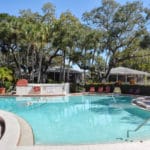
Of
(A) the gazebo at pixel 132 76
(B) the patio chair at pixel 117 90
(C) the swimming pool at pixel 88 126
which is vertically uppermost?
(A) the gazebo at pixel 132 76

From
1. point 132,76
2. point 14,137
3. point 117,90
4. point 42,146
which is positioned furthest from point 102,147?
point 132,76

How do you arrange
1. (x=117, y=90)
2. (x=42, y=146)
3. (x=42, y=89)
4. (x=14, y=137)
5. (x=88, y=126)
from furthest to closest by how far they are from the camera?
(x=117, y=90) → (x=42, y=89) → (x=88, y=126) → (x=14, y=137) → (x=42, y=146)

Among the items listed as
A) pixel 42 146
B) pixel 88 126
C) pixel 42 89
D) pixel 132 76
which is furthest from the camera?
pixel 132 76

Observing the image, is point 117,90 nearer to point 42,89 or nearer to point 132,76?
point 42,89

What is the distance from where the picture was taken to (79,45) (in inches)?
1321

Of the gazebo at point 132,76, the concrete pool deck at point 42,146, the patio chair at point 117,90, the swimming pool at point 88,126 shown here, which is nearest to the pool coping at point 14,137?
the concrete pool deck at point 42,146

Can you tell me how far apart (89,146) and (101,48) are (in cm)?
2779

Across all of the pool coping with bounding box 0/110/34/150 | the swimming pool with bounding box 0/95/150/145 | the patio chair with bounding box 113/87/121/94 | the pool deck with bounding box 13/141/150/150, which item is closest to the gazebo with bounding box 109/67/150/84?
the patio chair with bounding box 113/87/121/94

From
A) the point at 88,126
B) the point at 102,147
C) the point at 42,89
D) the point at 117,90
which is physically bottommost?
the point at 88,126

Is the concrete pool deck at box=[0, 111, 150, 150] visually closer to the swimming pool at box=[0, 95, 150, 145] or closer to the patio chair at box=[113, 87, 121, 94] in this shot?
the swimming pool at box=[0, 95, 150, 145]

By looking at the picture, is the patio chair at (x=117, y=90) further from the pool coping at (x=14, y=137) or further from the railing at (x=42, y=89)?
the pool coping at (x=14, y=137)

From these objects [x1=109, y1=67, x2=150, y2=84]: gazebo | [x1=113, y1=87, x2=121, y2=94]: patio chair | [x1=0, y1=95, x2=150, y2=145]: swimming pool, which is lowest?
[x1=0, y1=95, x2=150, y2=145]: swimming pool

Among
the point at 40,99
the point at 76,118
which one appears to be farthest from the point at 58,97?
the point at 76,118

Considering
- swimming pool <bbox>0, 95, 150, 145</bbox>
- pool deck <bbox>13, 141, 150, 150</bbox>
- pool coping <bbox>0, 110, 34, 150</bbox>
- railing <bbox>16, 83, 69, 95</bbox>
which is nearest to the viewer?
pool deck <bbox>13, 141, 150, 150</bbox>
